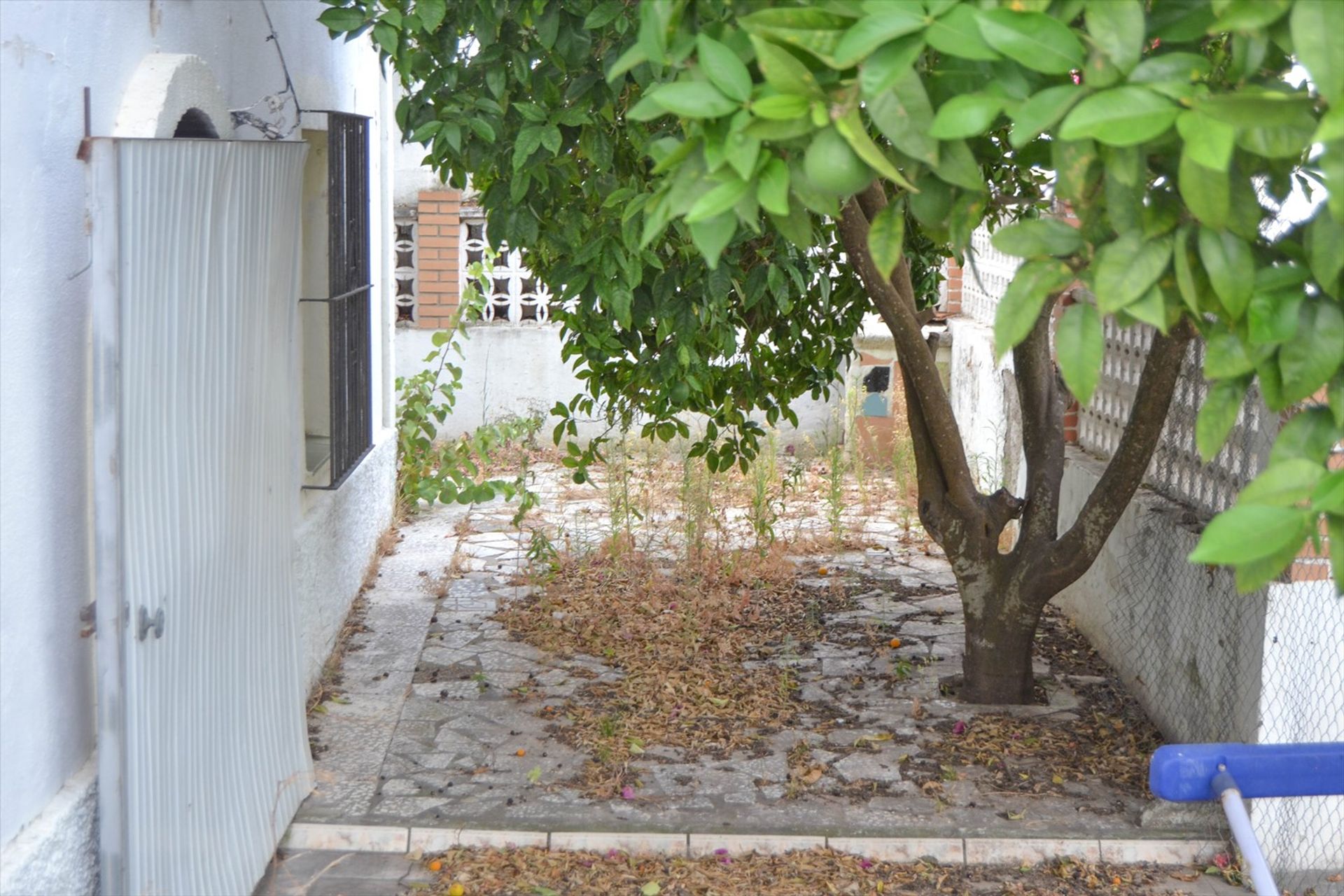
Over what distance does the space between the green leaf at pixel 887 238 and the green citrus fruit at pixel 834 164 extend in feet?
0.47

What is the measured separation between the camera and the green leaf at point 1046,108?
58.4 inches

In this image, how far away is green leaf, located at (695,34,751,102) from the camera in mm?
1627

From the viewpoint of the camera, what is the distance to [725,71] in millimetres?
1634

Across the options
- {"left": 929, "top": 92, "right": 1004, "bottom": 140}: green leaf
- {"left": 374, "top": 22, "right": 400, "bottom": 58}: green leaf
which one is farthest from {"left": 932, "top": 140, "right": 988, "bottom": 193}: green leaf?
{"left": 374, "top": 22, "right": 400, "bottom": 58}: green leaf

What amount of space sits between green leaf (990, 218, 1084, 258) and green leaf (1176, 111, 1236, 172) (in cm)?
24

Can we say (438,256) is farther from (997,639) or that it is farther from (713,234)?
(713,234)

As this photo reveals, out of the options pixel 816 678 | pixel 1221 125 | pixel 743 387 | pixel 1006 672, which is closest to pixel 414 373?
pixel 743 387

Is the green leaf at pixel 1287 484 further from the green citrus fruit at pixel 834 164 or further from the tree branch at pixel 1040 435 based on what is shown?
the tree branch at pixel 1040 435

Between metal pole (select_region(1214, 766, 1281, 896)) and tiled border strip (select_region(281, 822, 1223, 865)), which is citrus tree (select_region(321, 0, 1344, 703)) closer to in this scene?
metal pole (select_region(1214, 766, 1281, 896))

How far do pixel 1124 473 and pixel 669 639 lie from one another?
245 centimetres

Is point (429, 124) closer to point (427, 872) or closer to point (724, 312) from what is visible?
point (724, 312)

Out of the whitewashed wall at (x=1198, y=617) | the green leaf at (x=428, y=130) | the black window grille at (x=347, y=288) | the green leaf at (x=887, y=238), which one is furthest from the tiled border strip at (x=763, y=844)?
the green leaf at (x=887, y=238)

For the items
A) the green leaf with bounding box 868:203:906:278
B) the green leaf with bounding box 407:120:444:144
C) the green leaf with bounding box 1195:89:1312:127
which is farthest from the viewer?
the green leaf with bounding box 407:120:444:144

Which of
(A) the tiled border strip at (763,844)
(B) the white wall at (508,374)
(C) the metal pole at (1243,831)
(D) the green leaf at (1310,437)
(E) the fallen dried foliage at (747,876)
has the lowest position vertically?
(E) the fallen dried foliage at (747,876)
